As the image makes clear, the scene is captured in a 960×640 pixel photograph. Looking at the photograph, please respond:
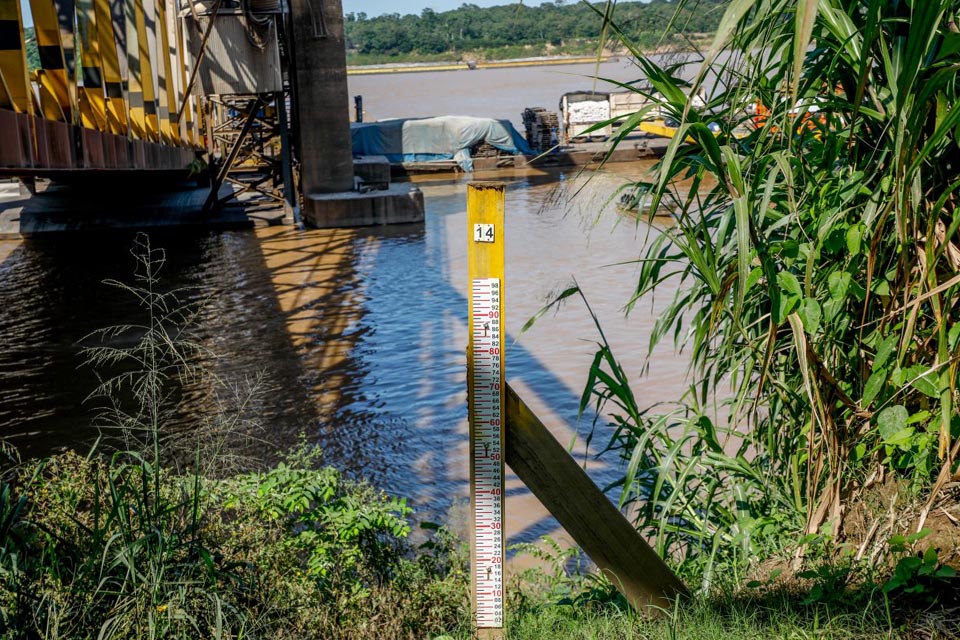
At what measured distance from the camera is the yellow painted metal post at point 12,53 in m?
6.59

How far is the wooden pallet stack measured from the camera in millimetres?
37094

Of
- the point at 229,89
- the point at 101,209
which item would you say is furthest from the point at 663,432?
the point at 101,209

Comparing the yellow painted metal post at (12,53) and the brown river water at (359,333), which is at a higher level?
the yellow painted metal post at (12,53)

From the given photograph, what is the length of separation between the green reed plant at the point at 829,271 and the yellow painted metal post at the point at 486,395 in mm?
629

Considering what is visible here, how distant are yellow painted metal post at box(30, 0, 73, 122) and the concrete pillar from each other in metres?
14.8

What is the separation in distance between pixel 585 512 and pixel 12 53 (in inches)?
217

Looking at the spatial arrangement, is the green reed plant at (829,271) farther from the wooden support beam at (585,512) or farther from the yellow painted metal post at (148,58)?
the yellow painted metal post at (148,58)

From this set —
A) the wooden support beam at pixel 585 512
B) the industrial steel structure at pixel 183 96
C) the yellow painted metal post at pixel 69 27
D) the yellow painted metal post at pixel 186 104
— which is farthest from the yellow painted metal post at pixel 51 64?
the yellow painted metal post at pixel 186 104

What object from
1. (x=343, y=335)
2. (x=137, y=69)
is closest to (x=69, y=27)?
(x=137, y=69)

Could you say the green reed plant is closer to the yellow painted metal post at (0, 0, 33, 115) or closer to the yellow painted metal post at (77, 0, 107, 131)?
the yellow painted metal post at (0, 0, 33, 115)

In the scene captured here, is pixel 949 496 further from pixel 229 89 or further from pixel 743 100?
pixel 229 89

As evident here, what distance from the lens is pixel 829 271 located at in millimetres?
3727

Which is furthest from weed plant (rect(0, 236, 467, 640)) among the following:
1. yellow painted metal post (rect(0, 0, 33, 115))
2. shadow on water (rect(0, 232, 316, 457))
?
yellow painted metal post (rect(0, 0, 33, 115))

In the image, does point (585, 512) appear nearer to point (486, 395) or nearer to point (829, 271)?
point (486, 395)
